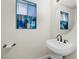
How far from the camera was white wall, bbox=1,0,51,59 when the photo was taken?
1.74 m

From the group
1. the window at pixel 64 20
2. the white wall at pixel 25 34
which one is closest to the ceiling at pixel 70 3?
the window at pixel 64 20

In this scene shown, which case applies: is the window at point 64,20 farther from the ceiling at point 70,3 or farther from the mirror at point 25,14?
the mirror at point 25,14

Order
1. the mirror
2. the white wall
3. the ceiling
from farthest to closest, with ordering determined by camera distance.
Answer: the ceiling → the mirror → the white wall

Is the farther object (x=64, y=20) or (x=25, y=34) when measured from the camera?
(x=64, y=20)

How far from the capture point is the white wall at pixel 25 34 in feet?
5.70

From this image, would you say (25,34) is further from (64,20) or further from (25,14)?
(64,20)

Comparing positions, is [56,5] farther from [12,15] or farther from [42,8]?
[12,15]

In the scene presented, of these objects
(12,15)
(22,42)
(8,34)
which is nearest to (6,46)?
(8,34)

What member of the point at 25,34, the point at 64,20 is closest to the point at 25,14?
the point at 25,34

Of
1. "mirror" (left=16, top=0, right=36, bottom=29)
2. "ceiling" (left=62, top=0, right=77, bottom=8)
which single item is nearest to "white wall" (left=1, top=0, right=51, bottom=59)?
"mirror" (left=16, top=0, right=36, bottom=29)

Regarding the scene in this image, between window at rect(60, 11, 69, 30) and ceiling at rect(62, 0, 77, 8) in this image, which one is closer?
ceiling at rect(62, 0, 77, 8)

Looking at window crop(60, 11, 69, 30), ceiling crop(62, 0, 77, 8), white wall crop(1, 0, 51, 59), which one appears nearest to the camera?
white wall crop(1, 0, 51, 59)

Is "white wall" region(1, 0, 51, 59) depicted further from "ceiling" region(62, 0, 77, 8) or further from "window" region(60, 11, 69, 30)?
"ceiling" region(62, 0, 77, 8)

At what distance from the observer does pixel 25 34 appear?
202 cm
